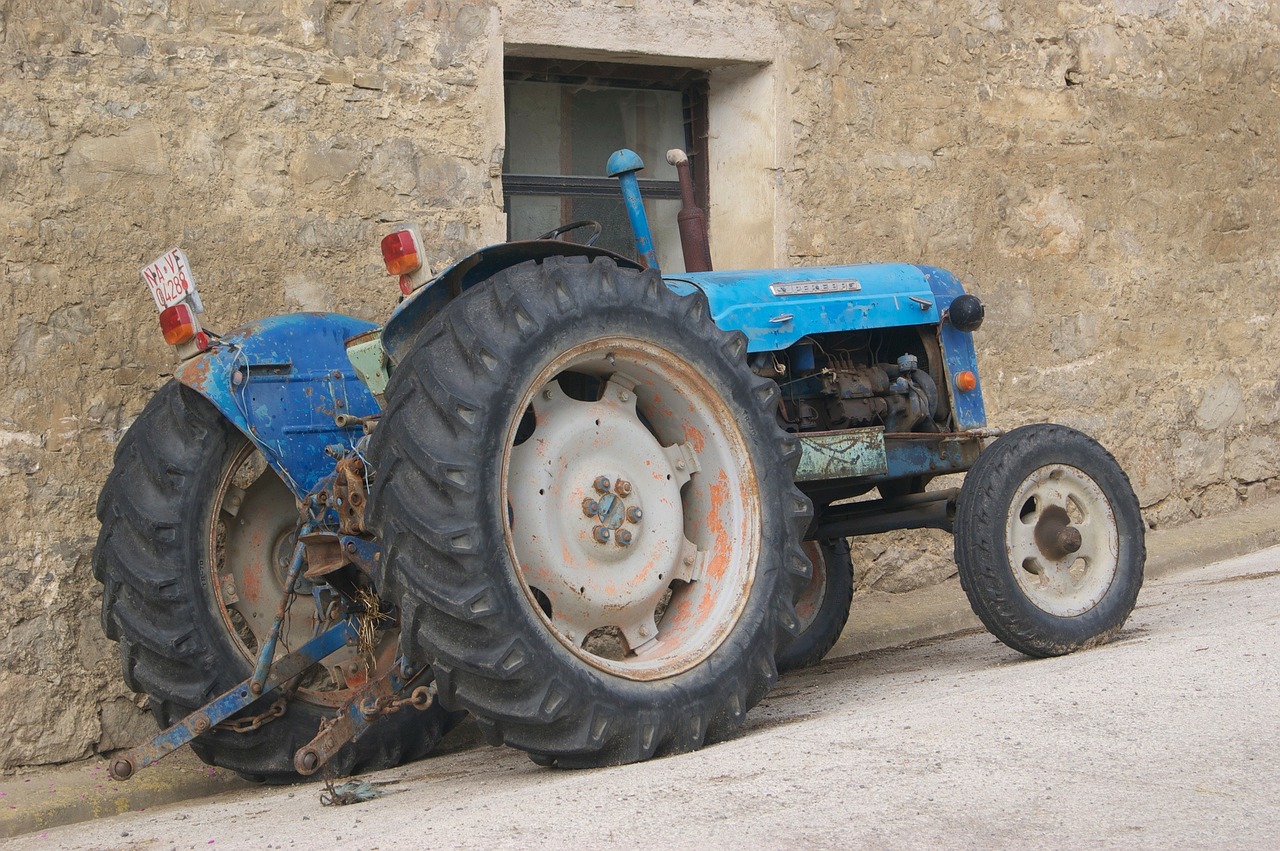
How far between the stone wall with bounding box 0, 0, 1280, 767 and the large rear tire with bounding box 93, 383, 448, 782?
23.5 inches

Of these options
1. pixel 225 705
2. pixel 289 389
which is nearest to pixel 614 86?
pixel 289 389

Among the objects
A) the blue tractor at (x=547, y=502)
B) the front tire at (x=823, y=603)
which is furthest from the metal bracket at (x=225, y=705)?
the front tire at (x=823, y=603)

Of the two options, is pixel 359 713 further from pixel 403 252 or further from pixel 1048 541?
pixel 1048 541

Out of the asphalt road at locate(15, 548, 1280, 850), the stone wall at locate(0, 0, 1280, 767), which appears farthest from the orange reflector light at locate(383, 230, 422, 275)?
the stone wall at locate(0, 0, 1280, 767)

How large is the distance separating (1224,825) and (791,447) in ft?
5.29

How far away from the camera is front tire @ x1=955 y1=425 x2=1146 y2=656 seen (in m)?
4.33

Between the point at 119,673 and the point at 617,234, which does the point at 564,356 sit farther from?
the point at 617,234

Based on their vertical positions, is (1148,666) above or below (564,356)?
below

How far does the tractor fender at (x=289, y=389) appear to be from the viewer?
399cm

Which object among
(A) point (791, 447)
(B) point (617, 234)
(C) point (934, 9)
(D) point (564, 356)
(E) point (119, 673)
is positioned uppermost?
(C) point (934, 9)

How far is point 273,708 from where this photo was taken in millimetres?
4039

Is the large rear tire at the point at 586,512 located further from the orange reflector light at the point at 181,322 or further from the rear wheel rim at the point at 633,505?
the orange reflector light at the point at 181,322

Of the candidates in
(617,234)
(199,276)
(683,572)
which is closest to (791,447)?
(683,572)

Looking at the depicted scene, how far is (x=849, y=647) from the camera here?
5723 mm
